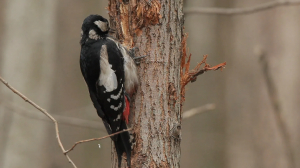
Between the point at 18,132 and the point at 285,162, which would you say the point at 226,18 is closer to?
the point at 285,162

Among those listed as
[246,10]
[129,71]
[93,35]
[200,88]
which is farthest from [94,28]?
[200,88]

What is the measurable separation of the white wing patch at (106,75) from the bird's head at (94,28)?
0.65 ft

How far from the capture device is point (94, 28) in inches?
149

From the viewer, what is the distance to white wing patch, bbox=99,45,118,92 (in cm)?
352

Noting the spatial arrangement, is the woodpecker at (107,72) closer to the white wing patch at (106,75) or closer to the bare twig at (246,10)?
the white wing patch at (106,75)

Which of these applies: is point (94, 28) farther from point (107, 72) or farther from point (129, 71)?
point (129, 71)

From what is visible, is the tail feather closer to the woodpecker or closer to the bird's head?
the woodpecker

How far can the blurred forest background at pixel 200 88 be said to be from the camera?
18.6 feet

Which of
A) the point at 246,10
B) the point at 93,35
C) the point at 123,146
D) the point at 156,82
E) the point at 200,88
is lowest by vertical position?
the point at 123,146

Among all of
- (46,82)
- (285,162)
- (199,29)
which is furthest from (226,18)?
(46,82)

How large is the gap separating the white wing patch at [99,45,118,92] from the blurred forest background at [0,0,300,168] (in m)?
1.33

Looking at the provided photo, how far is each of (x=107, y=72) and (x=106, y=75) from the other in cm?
3

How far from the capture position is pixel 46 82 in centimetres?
593

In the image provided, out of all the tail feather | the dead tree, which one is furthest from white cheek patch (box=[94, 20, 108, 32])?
the tail feather
